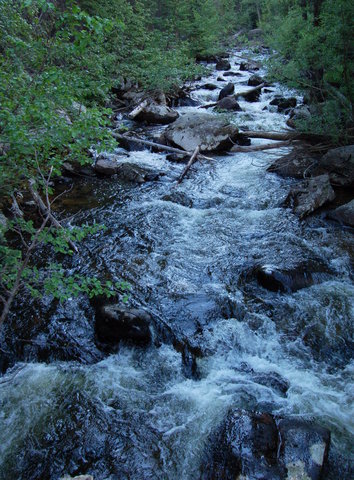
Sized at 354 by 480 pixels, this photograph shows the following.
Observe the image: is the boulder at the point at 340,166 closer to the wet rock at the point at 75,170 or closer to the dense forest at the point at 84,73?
the dense forest at the point at 84,73

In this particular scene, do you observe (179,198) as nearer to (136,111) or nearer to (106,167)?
(106,167)

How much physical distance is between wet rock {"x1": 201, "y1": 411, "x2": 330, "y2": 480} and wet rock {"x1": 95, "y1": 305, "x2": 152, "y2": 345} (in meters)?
1.71

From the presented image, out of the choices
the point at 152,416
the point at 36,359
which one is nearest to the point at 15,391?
the point at 36,359

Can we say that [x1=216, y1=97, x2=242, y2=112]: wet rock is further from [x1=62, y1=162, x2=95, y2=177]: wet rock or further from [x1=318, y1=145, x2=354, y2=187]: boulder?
[x1=62, y1=162, x2=95, y2=177]: wet rock

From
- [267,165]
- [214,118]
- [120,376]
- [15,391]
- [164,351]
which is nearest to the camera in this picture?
[15,391]

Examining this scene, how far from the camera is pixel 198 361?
14.8ft

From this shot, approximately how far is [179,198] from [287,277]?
14.1ft

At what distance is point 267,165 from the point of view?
10891 millimetres

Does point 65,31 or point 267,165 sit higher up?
point 65,31

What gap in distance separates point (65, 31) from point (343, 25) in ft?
23.8

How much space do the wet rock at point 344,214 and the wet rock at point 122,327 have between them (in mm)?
5320

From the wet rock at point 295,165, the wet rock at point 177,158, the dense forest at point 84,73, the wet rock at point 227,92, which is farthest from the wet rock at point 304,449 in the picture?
the wet rock at point 227,92

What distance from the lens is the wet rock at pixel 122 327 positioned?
15.4ft

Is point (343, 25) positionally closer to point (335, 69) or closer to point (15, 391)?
point (335, 69)
